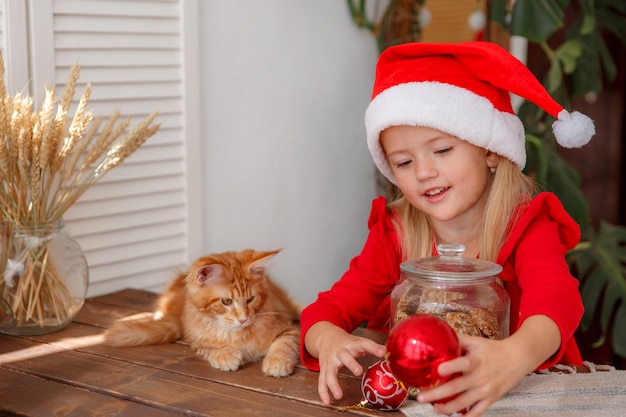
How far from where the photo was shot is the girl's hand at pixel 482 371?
2.92ft

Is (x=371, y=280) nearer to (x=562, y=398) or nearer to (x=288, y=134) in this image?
(x=562, y=398)

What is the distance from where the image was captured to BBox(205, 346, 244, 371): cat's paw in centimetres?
129

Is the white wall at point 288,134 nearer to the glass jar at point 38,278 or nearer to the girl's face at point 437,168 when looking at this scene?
the glass jar at point 38,278

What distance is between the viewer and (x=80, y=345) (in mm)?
1421

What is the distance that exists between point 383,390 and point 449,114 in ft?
1.49

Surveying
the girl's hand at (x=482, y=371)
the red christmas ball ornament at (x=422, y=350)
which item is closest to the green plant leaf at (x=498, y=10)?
the girl's hand at (x=482, y=371)

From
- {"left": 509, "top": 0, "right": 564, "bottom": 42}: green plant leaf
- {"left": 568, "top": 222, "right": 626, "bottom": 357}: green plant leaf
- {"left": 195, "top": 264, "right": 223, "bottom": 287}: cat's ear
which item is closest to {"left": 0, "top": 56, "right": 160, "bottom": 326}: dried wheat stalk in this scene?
{"left": 195, "top": 264, "right": 223, "bottom": 287}: cat's ear

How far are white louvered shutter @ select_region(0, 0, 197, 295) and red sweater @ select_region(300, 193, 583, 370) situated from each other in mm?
609

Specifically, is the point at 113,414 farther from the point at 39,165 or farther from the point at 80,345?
the point at 39,165

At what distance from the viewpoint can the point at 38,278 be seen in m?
1.46

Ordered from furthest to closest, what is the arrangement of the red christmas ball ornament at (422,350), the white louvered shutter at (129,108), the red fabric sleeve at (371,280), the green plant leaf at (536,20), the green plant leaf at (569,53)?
the green plant leaf at (569,53) → the green plant leaf at (536,20) → the white louvered shutter at (129,108) → the red fabric sleeve at (371,280) → the red christmas ball ornament at (422,350)

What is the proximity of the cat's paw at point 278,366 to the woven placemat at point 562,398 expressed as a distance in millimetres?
236

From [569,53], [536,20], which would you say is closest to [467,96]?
[536,20]

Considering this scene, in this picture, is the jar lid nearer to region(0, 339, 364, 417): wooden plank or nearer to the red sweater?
the red sweater
